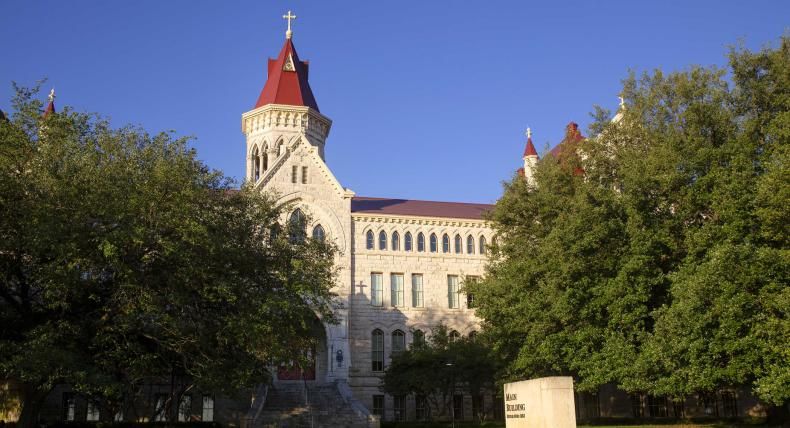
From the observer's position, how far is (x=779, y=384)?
935 inches

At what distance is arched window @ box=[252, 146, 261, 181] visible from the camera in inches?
2157

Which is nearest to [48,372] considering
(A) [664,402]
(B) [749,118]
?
(B) [749,118]

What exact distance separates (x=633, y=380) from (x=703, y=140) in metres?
9.94

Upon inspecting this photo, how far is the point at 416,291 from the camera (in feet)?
167

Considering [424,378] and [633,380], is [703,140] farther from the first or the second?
[424,378]

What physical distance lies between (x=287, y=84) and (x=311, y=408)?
26160mm

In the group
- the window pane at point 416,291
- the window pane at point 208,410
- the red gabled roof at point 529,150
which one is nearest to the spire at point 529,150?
the red gabled roof at point 529,150

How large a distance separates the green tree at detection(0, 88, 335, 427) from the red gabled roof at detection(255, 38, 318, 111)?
29.0 m

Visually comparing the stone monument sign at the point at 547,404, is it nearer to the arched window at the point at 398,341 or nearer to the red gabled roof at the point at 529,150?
the arched window at the point at 398,341

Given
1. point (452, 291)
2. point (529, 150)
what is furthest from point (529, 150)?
point (452, 291)

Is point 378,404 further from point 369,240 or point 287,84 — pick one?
point 287,84

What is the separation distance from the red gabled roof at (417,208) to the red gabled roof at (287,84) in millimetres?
8678

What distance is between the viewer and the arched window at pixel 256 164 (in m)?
54.8

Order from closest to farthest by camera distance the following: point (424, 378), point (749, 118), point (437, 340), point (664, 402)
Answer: point (749, 118)
point (424, 378)
point (437, 340)
point (664, 402)
